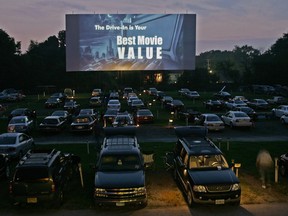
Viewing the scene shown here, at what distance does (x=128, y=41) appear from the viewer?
48125mm

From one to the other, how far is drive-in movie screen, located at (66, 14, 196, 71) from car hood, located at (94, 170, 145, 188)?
36192 millimetres

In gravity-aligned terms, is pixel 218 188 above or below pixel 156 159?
above

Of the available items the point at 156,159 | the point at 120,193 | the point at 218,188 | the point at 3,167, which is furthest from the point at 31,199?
the point at 156,159

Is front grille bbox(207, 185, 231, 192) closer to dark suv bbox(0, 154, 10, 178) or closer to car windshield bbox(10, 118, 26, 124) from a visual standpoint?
dark suv bbox(0, 154, 10, 178)

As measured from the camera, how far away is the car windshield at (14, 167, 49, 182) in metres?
12.4

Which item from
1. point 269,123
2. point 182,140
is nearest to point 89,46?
point 269,123

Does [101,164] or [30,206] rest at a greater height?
[101,164]

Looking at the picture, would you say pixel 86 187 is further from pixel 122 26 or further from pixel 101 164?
pixel 122 26

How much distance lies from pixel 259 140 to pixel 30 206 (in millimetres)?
17700

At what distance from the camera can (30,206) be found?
42.0 ft

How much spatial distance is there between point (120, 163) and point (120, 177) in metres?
0.90

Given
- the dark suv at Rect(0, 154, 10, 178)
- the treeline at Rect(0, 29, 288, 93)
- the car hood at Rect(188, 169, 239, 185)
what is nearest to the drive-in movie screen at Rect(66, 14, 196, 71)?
the treeline at Rect(0, 29, 288, 93)

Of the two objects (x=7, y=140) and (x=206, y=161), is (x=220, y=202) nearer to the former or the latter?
(x=206, y=161)

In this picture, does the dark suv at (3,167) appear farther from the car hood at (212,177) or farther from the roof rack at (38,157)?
the car hood at (212,177)
